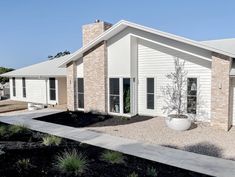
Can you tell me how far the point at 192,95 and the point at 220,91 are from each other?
6.32 ft

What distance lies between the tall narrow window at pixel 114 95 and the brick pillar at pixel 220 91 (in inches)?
230

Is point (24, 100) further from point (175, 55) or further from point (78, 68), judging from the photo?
point (175, 55)

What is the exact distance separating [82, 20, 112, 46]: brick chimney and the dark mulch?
5.65m

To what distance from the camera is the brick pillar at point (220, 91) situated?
416 inches

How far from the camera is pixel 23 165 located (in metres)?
5.80

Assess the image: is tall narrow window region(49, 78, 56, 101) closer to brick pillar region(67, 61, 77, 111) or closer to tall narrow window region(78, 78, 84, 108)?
brick pillar region(67, 61, 77, 111)

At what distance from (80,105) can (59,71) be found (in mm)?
4760

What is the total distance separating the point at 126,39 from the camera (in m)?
13.9

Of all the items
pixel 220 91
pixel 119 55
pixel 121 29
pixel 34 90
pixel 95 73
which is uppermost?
pixel 121 29

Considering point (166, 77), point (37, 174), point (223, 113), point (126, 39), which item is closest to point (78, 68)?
point (126, 39)

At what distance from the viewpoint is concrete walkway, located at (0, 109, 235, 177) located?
21.7ft

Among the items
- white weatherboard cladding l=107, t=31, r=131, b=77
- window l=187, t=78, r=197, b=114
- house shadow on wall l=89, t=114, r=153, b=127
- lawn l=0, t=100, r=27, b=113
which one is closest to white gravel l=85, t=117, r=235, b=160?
house shadow on wall l=89, t=114, r=153, b=127

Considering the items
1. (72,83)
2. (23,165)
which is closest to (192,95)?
(72,83)

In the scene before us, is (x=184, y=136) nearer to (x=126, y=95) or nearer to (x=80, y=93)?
(x=126, y=95)
